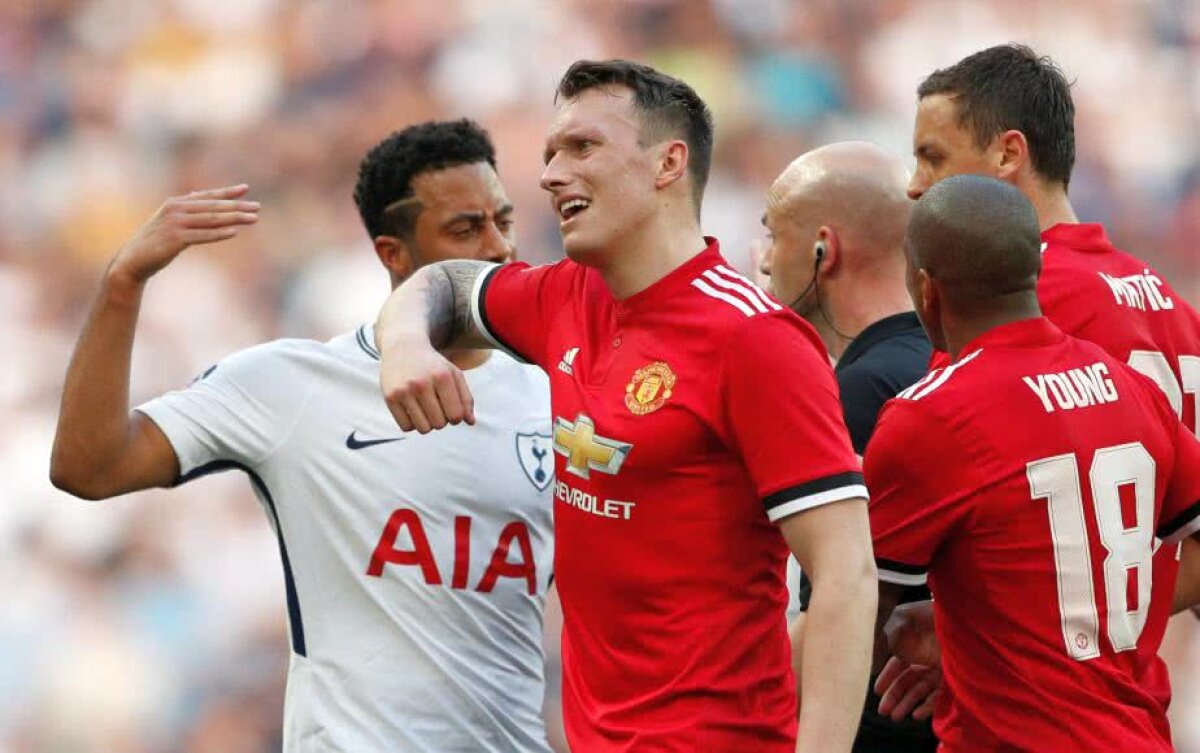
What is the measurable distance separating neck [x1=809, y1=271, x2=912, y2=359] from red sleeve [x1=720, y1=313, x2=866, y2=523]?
1.22m

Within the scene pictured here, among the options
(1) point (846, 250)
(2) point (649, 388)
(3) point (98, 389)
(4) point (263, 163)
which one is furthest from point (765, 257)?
(4) point (263, 163)

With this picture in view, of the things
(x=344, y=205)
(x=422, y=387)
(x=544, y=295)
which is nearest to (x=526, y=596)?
(x=544, y=295)

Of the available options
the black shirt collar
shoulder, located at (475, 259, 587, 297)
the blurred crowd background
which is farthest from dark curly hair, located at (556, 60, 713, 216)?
the blurred crowd background

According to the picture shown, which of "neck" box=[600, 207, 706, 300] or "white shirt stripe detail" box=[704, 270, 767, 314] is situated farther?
"neck" box=[600, 207, 706, 300]

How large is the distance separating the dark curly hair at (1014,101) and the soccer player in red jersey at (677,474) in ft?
2.52

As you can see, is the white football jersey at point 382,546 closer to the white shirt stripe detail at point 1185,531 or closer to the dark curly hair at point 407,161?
the dark curly hair at point 407,161

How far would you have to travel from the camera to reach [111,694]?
722 centimetres

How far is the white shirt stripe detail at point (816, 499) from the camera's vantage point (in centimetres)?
278

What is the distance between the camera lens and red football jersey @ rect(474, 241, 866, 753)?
2.85m

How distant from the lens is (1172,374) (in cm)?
365

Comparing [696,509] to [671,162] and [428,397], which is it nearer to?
[428,397]

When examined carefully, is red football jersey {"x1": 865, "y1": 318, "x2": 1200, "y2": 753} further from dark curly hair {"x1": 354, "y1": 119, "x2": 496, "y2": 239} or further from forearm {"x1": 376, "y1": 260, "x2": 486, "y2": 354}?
dark curly hair {"x1": 354, "y1": 119, "x2": 496, "y2": 239}

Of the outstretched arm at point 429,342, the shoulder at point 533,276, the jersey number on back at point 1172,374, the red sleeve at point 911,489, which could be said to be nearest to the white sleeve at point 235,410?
the outstretched arm at point 429,342

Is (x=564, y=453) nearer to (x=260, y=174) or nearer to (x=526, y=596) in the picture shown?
(x=526, y=596)
